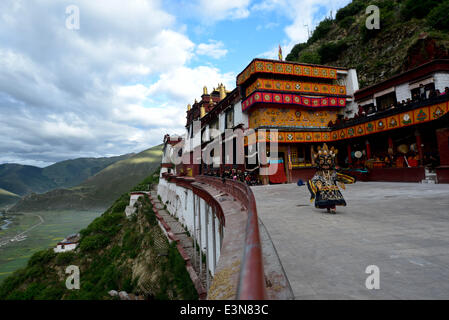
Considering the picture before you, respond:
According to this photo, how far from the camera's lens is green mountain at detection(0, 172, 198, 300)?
51.2 feet

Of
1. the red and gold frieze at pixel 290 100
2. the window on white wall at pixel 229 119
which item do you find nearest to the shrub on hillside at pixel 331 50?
the red and gold frieze at pixel 290 100

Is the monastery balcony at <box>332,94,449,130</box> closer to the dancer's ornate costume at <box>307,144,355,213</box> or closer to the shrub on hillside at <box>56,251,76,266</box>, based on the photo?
the dancer's ornate costume at <box>307,144,355,213</box>

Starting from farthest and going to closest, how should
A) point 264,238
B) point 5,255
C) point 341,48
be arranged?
point 5,255 → point 341,48 → point 264,238

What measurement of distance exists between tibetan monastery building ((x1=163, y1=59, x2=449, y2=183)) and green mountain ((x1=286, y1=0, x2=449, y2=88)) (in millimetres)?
4711

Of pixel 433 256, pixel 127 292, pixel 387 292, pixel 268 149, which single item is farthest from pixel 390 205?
pixel 127 292

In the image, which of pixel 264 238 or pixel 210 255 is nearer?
pixel 264 238

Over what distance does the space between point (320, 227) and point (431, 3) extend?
36.9 m

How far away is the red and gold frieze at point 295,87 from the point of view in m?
20.8

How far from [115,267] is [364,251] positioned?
2730cm

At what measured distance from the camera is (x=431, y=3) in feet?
86.8

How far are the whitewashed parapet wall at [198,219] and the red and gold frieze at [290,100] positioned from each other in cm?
1004

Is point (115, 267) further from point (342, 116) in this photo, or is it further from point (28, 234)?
point (28, 234)

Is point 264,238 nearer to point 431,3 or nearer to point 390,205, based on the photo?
point 390,205
